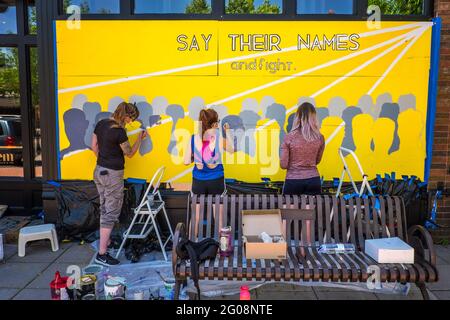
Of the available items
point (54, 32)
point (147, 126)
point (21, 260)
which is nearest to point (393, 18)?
point (147, 126)

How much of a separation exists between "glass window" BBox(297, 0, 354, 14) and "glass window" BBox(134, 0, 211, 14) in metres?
1.22

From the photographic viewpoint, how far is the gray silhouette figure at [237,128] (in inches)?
214

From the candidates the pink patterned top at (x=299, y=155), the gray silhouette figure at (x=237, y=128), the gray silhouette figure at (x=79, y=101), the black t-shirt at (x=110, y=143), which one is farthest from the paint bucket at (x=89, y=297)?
the gray silhouette figure at (x=79, y=101)

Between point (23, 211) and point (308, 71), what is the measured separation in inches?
184

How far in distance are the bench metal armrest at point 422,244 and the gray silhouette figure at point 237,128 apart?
235 cm

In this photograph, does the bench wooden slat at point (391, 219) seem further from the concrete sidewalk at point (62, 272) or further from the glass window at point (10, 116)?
the glass window at point (10, 116)

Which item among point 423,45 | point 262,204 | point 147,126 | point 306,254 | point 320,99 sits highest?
point 423,45

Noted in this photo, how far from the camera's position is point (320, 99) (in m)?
5.40

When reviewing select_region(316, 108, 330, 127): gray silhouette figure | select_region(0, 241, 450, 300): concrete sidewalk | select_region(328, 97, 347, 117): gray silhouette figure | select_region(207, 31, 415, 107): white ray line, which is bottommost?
select_region(0, 241, 450, 300): concrete sidewalk

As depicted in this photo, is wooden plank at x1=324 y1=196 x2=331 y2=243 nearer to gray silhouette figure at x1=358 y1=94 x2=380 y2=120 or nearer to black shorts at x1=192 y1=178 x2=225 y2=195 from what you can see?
black shorts at x1=192 y1=178 x2=225 y2=195

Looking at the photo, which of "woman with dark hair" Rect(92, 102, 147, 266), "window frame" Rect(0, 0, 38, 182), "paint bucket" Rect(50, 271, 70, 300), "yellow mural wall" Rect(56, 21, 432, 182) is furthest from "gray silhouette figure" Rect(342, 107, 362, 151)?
"window frame" Rect(0, 0, 38, 182)

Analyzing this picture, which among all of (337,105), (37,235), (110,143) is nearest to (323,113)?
(337,105)

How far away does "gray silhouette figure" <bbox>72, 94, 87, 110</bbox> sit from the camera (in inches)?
216

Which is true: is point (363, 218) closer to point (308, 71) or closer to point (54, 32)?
point (308, 71)
